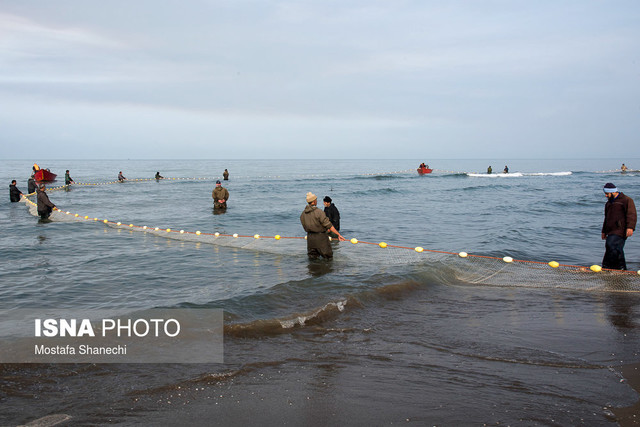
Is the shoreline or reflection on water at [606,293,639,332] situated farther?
reflection on water at [606,293,639,332]

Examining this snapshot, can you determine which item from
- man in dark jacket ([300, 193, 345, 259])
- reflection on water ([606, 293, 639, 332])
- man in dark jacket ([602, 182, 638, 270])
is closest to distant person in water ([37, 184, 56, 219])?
man in dark jacket ([300, 193, 345, 259])

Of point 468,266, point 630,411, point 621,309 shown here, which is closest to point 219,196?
point 468,266

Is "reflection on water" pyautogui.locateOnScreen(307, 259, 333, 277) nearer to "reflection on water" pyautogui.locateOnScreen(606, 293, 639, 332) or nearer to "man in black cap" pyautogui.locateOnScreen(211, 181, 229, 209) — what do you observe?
"reflection on water" pyautogui.locateOnScreen(606, 293, 639, 332)

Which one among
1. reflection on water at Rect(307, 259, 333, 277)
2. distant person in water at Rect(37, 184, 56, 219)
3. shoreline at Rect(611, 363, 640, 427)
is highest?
distant person in water at Rect(37, 184, 56, 219)

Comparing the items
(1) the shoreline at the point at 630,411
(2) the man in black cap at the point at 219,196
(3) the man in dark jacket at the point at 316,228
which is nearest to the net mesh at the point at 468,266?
(3) the man in dark jacket at the point at 316,228

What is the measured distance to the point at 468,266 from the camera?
31.8ft

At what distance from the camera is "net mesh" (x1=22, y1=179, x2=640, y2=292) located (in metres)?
8.06

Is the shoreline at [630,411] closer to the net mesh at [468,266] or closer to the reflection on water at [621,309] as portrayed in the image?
the reflection on water at [621,309]

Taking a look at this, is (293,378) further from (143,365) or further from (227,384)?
(143,365)

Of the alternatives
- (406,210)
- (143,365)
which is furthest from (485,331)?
(406,210)

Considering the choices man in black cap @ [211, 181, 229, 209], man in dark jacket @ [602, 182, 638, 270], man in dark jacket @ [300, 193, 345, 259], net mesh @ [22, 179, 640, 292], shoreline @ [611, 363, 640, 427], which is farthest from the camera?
man in black cap @ [211, 181, 229, 209]

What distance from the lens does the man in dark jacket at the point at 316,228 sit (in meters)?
8.92

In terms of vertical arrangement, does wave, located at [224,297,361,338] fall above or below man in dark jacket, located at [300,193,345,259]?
below

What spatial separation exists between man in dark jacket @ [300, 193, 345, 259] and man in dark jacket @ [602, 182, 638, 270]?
191 inches
